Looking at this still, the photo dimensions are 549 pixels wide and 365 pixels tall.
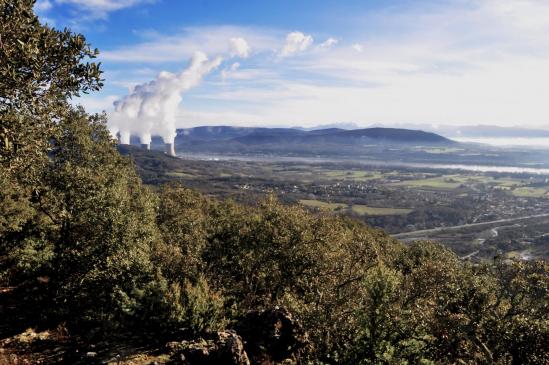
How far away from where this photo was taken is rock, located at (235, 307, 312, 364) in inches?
848

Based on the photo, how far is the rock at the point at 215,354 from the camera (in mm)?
19594

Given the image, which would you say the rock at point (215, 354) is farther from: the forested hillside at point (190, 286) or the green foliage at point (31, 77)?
the green foliage at point (31, 77)

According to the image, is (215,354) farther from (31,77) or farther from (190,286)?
(31,77)

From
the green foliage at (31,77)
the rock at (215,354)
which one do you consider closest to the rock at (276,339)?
the rock at (215,354)

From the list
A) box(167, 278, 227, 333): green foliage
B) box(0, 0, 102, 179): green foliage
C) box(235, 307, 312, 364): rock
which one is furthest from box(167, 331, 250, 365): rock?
box(0, 0, 102, 179): green foliage

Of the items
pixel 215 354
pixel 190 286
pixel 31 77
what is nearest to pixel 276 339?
pixel 215 354

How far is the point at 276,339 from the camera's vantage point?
22.2 meters

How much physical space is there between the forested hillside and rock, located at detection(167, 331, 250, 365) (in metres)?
0.07

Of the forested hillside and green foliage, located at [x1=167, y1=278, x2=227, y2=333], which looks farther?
green foliage, located at [x1=167, y1=278, x2=227, y2=333]

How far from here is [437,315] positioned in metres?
20.0

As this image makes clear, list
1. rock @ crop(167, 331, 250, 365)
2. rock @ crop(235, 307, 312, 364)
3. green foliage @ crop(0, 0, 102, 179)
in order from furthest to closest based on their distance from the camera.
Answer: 1. rock @ crop(235, 307, 312, 364)
2. rock @ crop(167, 331, 250, 365)
3. green foliage @ crop(0, 0, 102, 179)

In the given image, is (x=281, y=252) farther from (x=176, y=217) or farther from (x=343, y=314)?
(x=176, y=217)

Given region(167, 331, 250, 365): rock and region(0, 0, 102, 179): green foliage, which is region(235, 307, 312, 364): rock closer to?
region(167, 331, 250, 365): rock

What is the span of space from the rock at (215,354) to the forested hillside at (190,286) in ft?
0.22
